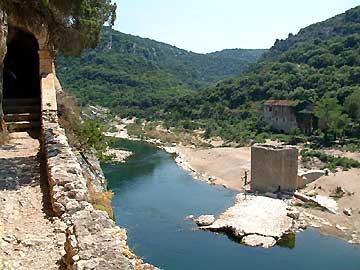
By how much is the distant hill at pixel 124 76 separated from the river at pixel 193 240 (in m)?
41.3

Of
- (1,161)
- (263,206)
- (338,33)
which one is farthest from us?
(338,33)

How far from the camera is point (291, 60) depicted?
6694 cm

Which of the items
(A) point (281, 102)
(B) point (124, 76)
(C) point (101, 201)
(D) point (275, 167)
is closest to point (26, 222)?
(C) point (101, 201)

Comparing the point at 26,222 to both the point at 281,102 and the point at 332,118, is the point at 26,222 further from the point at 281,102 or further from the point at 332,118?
the point at 281,102

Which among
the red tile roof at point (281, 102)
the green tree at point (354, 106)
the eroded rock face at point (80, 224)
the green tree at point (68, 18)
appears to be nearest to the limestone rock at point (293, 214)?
the green tree at point (68, 18)

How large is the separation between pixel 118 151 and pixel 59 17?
3169 centimetres

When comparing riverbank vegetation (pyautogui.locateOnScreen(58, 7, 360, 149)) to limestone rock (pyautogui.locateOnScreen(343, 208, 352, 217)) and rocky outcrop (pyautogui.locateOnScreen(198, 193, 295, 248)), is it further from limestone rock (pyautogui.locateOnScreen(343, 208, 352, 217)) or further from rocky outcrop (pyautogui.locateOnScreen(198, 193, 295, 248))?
rocky outcrop (pyautogui.locateOnScreen(198, 193, 295, 248))

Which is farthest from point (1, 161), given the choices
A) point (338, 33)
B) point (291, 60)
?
point (338, 33)

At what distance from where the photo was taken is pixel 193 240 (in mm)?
20188

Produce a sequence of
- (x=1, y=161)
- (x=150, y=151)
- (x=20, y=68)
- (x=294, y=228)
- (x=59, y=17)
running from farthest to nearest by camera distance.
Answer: (x=150, y=151) → (x=294, y=228) → (x=20, y=68) → (x=59, y=17) → (x=1, y=161)

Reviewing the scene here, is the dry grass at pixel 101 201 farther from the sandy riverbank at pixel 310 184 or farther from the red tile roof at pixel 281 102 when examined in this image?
the red tile roof at pixel 281 102

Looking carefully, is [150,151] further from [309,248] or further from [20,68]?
[20,68]

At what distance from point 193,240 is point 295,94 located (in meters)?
32.2

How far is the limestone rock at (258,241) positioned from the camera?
19797mm
